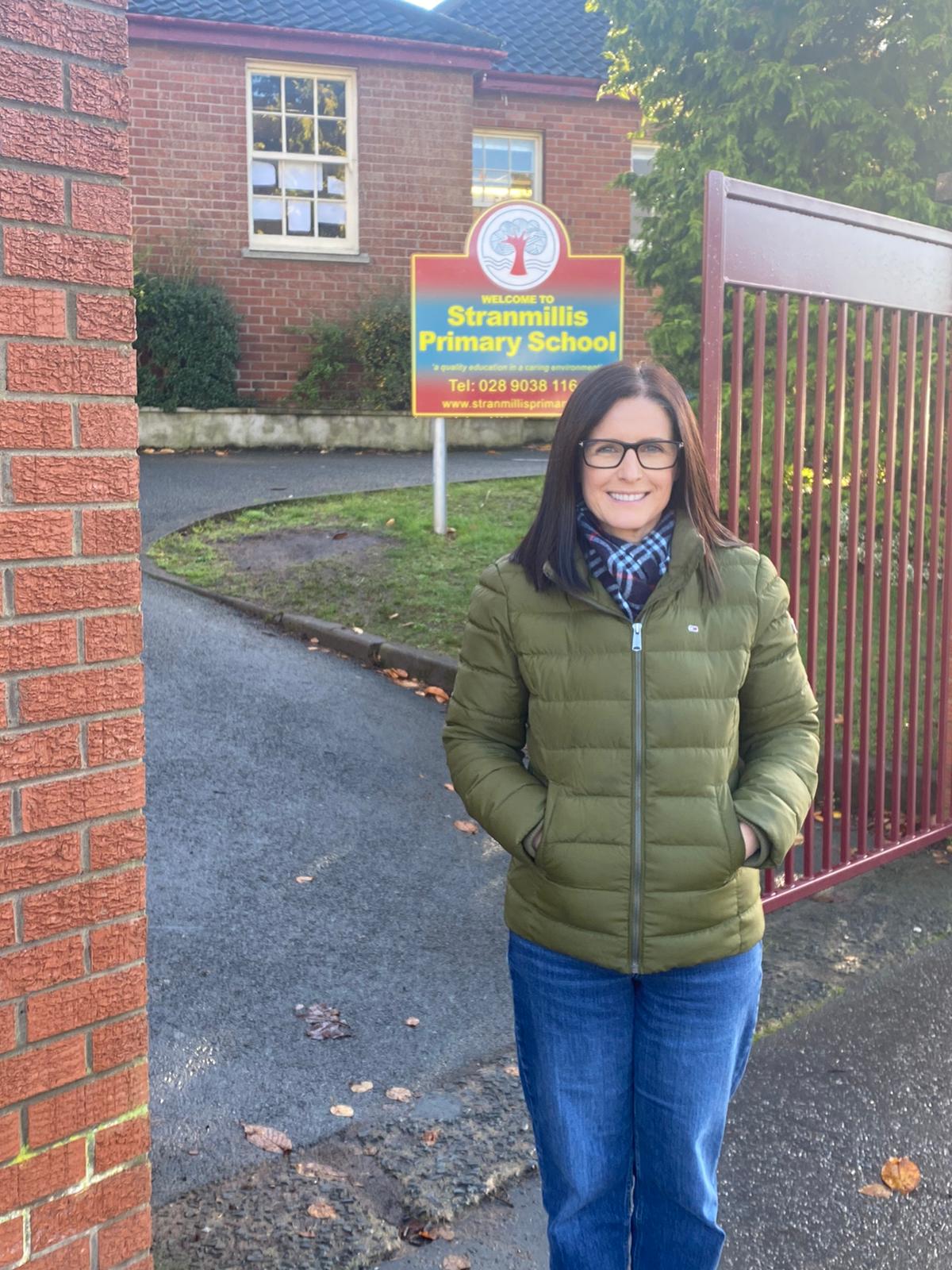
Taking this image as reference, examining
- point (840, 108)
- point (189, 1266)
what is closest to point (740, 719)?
point (189, 1266)

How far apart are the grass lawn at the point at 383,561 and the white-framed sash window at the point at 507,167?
305 inches

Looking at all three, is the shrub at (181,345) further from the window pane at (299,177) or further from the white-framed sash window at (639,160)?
the white-framed sash window at (639,160)

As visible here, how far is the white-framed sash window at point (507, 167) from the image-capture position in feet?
58.5

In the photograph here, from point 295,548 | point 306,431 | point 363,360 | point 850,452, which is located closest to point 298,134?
point 363,360

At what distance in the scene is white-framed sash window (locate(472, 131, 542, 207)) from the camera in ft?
58.5

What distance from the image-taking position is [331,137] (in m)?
16.1

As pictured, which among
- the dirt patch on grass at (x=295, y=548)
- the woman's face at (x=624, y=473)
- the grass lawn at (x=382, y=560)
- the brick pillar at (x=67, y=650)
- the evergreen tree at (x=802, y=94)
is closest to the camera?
the brick pillar at (x=67, y=650)

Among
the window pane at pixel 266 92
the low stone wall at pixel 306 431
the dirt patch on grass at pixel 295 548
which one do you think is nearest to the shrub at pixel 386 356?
the low stone wall at pixel 306 431

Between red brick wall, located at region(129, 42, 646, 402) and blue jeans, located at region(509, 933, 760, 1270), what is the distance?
1424cm

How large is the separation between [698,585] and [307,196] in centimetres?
1488

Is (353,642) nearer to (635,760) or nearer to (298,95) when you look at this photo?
(635,760)

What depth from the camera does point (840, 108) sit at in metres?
8.76

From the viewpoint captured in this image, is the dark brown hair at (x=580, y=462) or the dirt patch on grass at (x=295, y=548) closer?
the dark brown hair at (x=580, y=462)

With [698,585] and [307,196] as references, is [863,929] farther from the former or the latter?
[307,196]
